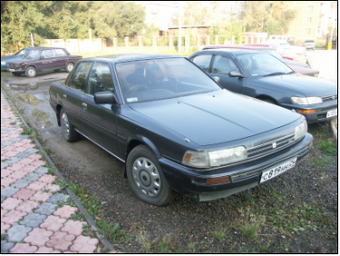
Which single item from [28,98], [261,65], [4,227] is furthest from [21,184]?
[28,98]

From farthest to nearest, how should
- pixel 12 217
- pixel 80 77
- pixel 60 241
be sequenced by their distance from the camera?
pixel 80 77 → pixel 12 217 → pixel 60 241

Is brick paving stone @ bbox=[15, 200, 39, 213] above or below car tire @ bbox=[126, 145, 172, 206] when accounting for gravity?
below

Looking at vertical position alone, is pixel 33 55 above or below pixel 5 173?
above

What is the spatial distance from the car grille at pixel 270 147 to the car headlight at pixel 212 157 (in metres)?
0.16

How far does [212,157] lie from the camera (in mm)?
2674

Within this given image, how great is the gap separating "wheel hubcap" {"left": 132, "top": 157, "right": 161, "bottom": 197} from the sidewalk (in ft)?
2.50

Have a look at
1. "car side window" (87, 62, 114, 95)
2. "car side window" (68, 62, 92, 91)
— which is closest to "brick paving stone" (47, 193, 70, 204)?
"car side window" (87, 62, 114, 95)

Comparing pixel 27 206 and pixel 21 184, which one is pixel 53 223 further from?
pixel 21 184

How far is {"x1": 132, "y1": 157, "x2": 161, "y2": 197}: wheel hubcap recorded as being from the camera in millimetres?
3162

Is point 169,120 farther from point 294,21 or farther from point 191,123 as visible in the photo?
point 294,21

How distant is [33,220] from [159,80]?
7.63 ft

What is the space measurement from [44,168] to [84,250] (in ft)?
6.99

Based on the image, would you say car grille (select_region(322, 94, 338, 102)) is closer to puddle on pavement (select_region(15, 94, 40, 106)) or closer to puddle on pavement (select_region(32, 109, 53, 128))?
puddle on pavement (select_region(32, 109, 53, 128))

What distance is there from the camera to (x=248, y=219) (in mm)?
3045
